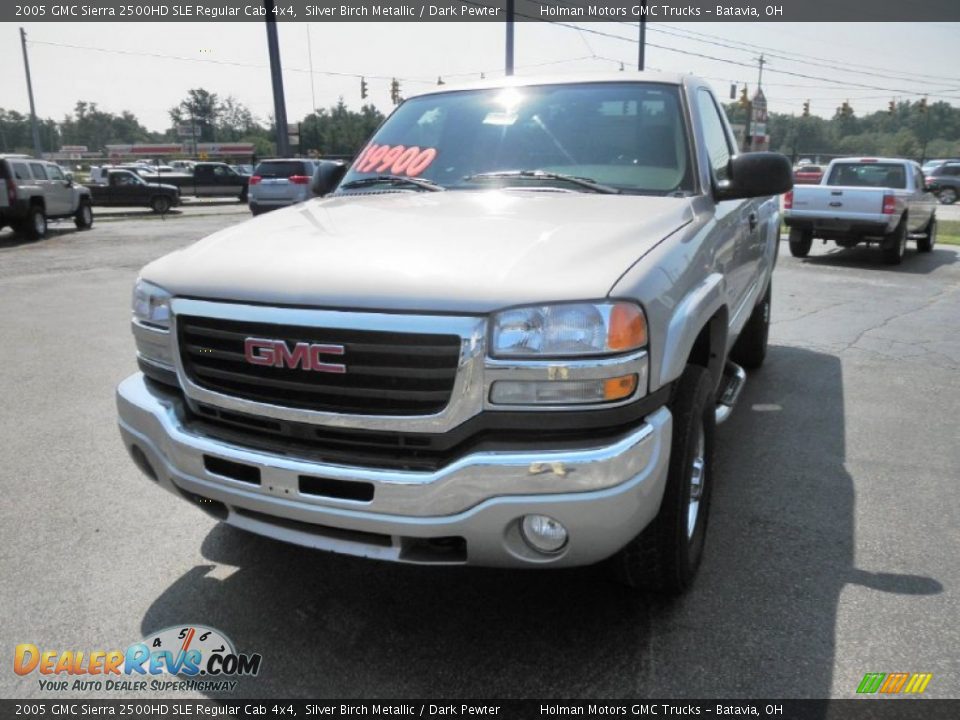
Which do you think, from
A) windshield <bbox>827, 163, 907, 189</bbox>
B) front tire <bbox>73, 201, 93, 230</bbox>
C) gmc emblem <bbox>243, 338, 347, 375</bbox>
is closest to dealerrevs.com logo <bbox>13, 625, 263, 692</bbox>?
gmc emblem <bbox>243, 338, 347, 375</bbox>

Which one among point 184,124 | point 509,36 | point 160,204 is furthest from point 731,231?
point 184,124

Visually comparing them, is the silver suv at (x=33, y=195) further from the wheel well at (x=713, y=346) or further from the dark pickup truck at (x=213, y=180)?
the wheel well at (x=713, y=346)

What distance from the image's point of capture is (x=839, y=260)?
43.4 ft

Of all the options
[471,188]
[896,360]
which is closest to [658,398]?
[471,188]

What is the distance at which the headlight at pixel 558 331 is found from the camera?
6.83 ft

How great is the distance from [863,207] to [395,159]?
425 inches

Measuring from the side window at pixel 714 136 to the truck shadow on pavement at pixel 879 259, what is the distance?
8871mm

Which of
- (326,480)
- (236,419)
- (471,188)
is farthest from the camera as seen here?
(471,188)

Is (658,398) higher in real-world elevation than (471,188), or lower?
lower

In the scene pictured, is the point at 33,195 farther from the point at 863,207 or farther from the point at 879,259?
the point at 879,259

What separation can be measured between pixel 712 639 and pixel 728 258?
166cm

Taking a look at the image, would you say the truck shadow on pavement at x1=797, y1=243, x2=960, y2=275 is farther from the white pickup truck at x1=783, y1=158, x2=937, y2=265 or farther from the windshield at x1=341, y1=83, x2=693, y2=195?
the windshield at x1=341, y1=83, x2=693, y2=195

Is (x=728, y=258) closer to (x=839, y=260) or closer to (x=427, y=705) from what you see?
(x=427, y=705)

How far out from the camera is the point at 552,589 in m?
2.85
